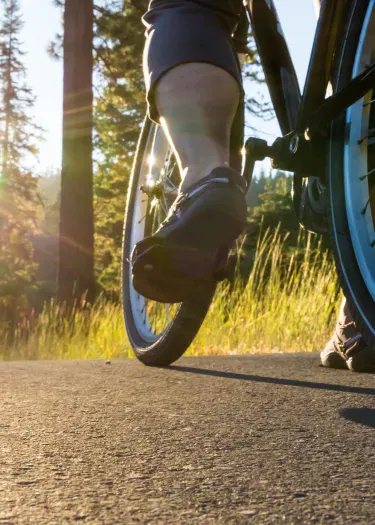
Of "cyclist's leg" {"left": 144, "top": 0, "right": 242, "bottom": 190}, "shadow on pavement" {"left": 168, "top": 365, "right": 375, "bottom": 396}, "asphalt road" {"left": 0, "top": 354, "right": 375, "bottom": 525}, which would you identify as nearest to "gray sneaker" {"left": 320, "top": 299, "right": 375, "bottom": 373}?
"asphalt road" {"left": 0, "top": 354, "right": 375, "bottom": 525}

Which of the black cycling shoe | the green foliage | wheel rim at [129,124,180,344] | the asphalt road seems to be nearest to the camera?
the asphalt road

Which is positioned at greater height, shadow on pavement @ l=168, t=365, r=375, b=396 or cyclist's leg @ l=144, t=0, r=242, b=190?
cyclist's leg @ l=144, t=0, r=242, b=190

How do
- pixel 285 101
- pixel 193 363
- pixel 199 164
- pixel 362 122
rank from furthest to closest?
pixel 193 363 → pixel 285 101 → pixel 199 164 → pixel 362 122

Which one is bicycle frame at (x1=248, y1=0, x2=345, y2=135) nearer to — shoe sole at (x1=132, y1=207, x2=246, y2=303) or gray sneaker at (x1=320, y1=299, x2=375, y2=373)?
shoe sole at (x1=132, y1=207, x2=246, y2=303)

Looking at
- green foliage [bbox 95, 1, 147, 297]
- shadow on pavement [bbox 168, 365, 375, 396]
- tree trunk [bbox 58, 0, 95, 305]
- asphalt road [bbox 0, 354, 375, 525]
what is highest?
green foliage [bbox 95, 1, 147, 297]

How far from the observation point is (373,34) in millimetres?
1503

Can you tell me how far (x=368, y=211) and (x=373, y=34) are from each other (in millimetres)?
361

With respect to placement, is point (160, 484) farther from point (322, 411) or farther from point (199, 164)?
point (199, 164)

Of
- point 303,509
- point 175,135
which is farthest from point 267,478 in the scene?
point 175,135

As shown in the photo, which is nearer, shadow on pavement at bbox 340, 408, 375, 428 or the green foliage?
shadow on pavement at bbox 340, 408, 375, 428

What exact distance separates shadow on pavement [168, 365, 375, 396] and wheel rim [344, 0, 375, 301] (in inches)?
15.1

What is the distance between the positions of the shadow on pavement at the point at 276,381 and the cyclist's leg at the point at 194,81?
1.92 ft

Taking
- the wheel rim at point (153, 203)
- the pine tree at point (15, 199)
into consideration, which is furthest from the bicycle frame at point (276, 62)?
the pine tree at point (15, 199)

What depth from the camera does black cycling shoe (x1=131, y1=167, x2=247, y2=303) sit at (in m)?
1.67
